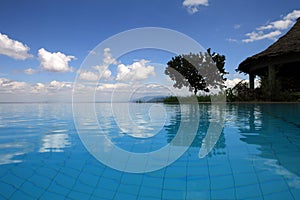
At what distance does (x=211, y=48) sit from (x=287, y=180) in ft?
79.9

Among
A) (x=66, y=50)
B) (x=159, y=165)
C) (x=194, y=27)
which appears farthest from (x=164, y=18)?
(x=159, y=165)

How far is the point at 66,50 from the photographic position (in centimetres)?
1775

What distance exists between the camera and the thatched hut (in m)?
14.1

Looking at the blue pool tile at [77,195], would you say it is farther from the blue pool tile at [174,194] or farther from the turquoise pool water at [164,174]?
the blue pool tile at [174,194]

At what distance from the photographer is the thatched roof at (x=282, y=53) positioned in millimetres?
13867

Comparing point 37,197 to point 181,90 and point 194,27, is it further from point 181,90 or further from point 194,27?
point 181,90

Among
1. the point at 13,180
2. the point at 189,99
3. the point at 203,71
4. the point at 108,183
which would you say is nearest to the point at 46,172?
the point at 13,180

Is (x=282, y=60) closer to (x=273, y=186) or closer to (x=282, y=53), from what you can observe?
(x=282, y=53)

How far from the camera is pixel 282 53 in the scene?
547 inches

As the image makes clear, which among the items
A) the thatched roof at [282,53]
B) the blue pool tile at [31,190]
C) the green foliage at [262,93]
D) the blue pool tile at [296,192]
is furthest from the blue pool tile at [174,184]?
the green foliage at [262,93]

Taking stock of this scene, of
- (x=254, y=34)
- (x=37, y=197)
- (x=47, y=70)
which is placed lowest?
(x=37, y=197)

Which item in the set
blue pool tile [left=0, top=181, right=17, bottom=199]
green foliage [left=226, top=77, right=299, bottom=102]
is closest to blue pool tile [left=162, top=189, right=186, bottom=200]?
blue pool tile [left=0, top=181, right=17, bottom=199]

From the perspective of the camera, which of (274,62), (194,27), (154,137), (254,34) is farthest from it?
(254,34)

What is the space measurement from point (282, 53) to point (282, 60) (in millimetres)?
805
